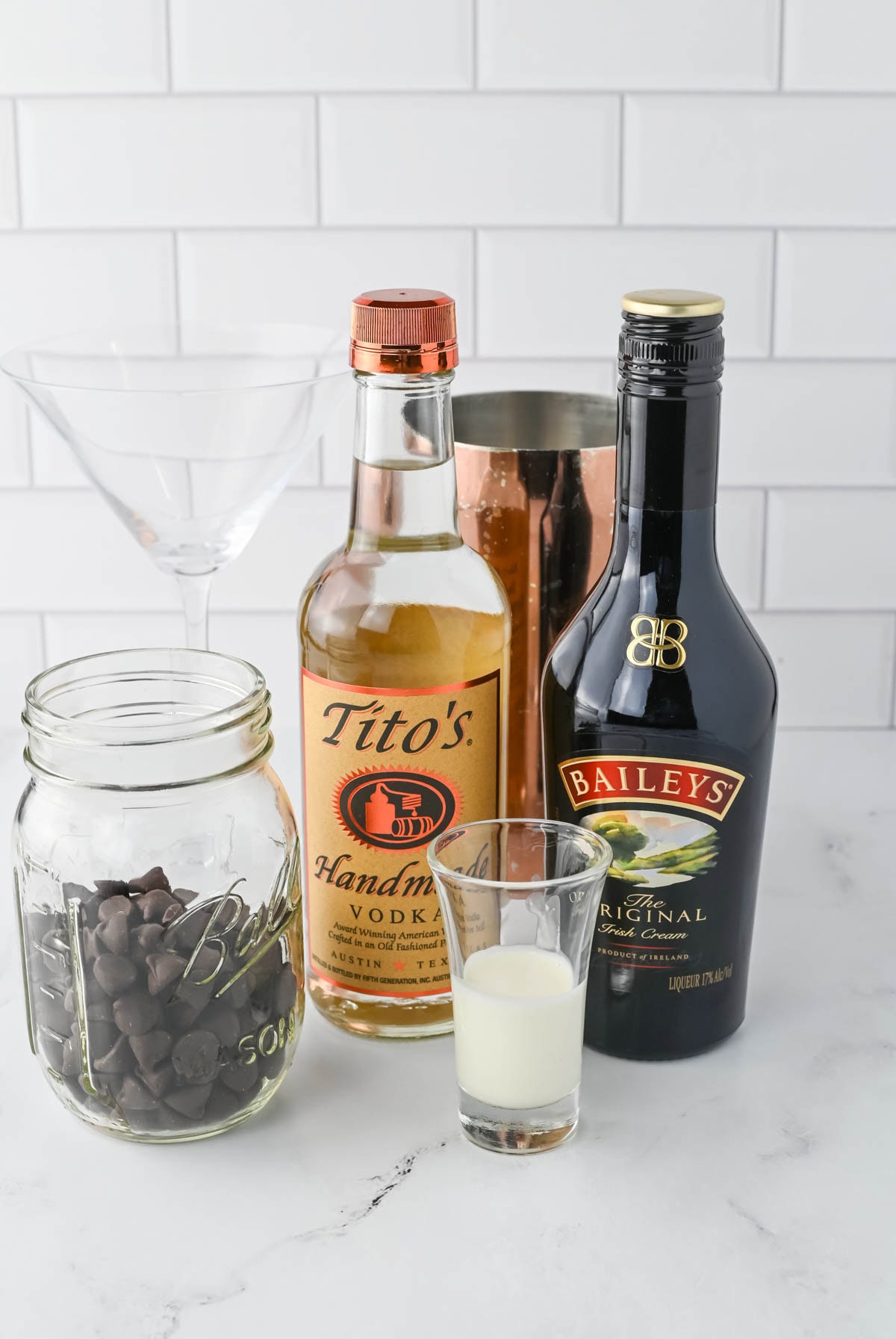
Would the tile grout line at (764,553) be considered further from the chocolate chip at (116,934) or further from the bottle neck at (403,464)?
the chocolate chip at (116,934)

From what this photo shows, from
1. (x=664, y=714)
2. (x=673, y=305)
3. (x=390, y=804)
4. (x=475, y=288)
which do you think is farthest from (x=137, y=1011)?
(x=475, y=288)

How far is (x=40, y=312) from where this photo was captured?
1.13 m

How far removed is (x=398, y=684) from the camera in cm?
61

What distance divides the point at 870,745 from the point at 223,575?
21.9 inches

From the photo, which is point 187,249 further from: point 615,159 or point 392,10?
point 615,159

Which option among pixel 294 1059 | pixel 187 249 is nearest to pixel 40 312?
pixel 187 249

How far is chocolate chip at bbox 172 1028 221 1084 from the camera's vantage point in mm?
565

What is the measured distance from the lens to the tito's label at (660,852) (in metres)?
0.60

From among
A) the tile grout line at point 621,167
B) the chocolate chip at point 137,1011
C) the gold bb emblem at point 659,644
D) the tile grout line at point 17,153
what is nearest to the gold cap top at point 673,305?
the gold bb emblem at point 659,644

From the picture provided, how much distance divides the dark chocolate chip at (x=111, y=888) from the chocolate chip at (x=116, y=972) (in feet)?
0.08

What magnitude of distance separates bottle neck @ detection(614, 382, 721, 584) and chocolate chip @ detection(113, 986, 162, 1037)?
0.27 meters

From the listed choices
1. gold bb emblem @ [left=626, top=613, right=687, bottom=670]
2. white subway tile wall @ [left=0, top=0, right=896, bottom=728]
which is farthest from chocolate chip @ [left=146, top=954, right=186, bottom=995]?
white subway tile wall @ [left=0, top=0, right=896, bottom=728]

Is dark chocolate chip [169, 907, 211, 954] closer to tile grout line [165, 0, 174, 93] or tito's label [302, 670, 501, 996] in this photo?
tito's label [302, 670, 501, 996]

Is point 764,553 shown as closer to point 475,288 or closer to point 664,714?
point 475,288
